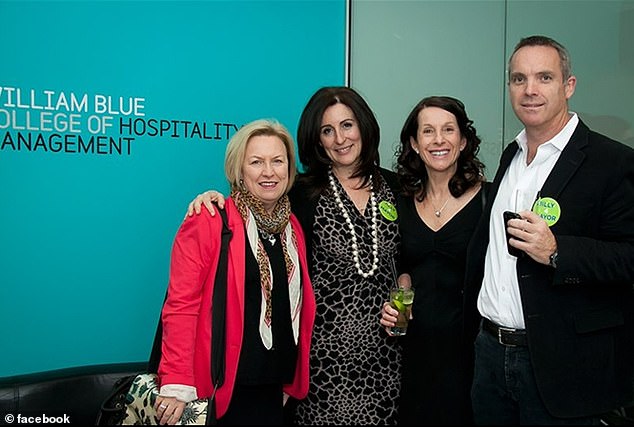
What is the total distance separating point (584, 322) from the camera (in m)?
2.16

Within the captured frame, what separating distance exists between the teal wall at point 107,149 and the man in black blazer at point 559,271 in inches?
67.4

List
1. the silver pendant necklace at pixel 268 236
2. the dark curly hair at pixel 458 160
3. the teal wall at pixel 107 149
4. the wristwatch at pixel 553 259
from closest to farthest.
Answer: the wristwatch at pixel 553 259 → the silver pendant necklace at pixel 268 236 → the dark curly hair at pixel 458 160 → the teal wall at pixel 107 149

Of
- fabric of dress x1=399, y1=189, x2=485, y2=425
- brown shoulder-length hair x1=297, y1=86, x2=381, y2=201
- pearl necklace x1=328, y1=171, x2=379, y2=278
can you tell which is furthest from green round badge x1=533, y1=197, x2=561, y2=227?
brown shoulder-length hair x1=297, y1=86, x2=381, y2=201

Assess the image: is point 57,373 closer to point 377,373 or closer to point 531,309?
point 377,373

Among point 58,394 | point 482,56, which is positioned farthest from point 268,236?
point 482,56

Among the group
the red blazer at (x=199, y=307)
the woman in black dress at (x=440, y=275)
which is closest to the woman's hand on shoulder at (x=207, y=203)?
the red blazer at (x=199, y=307)

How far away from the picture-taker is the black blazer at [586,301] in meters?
2.11

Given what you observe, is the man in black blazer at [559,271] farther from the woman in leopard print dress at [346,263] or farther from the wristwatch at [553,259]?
the woman in leopard print dress at [346,263]

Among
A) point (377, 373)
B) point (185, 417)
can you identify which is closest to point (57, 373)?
point (185, 417)

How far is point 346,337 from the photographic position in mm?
2652

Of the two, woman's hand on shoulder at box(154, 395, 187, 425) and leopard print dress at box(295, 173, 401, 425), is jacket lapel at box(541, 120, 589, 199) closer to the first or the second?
leopard print dress at box(295, 173, 401, 425)

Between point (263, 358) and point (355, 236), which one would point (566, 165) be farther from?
point (263, 358)

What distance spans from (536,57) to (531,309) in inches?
34.4

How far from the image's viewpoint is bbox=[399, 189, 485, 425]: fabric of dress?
268 cm
